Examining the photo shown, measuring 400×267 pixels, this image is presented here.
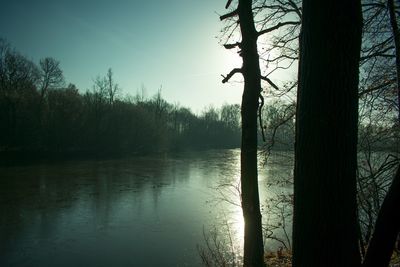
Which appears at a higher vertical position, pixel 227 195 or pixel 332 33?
pixel 332 33

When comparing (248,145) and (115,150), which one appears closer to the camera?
(248,145)

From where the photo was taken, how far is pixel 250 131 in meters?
5.65

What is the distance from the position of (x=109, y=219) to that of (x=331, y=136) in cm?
1395

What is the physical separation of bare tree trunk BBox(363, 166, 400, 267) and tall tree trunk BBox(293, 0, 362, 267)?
9 centimetres

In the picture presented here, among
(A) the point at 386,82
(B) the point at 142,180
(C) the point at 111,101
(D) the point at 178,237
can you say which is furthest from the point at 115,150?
(A) the point at 386,82

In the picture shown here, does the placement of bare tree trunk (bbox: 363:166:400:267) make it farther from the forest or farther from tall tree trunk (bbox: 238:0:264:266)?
tall tree trunk (bbox: 238:0:264:266)

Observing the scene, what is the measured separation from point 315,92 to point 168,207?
50.2ft

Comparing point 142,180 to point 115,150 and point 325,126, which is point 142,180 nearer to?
point 325,126

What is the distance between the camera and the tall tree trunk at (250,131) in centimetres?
563

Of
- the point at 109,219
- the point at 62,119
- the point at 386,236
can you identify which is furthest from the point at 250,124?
the point at 62,119

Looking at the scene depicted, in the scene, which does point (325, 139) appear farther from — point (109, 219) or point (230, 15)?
point (109, 219)

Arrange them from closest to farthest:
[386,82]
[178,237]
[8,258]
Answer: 1. [386,82]
2. [8,258]
3. [178,237]

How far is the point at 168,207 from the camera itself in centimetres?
1653

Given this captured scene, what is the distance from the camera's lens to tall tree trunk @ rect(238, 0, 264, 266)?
563cm
